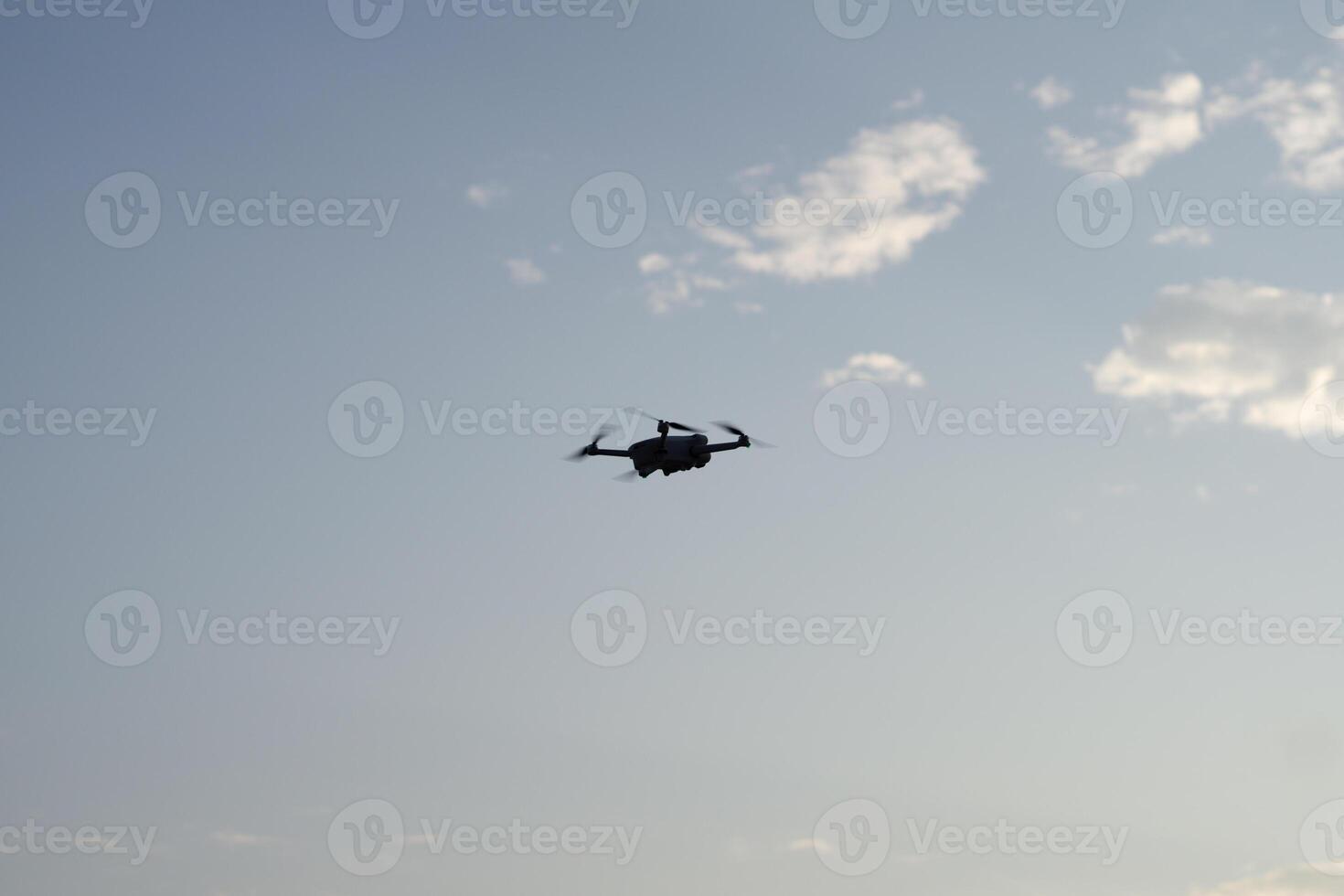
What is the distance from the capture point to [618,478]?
103938 millimetres

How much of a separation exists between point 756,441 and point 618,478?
11.0 meters

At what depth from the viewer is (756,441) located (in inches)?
4114

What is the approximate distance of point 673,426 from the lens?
101250 mm

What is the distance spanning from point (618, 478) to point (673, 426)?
6.41 metres

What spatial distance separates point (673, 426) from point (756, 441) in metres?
7.27
